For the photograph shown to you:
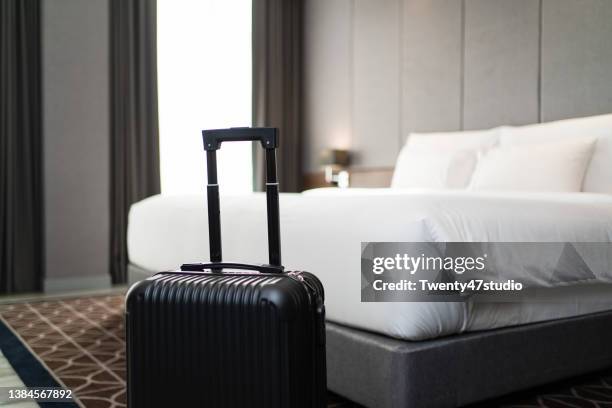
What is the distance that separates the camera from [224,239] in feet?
8.46

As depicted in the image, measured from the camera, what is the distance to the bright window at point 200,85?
5.43 meters

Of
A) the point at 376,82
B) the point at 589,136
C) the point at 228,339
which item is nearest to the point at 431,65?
the point at 376,82

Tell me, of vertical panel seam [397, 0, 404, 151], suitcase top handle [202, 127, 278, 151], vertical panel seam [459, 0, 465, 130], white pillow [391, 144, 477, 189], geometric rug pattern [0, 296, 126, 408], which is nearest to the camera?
suitcase top handle [202, 127, 278, 151]

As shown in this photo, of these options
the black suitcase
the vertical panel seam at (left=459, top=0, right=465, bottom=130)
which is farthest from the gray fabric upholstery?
the vertical panel seam at (left=459, top=0, right=465, bottom=130)

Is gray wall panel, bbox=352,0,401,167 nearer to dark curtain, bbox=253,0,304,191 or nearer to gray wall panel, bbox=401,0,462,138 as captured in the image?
gray wall panel, bbox=401,0,462,138

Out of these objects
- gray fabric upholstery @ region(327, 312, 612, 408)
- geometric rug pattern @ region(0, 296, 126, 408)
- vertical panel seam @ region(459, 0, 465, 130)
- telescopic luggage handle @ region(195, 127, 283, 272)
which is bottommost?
geometric rug pattern @ region(0, 296, 126, 408)

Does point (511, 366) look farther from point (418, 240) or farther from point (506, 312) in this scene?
point (418, 240)

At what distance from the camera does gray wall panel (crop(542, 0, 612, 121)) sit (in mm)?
3529

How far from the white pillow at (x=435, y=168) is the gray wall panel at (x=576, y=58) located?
588 mm

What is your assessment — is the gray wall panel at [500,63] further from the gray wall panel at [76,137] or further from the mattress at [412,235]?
the gray wall panel at [76,137]

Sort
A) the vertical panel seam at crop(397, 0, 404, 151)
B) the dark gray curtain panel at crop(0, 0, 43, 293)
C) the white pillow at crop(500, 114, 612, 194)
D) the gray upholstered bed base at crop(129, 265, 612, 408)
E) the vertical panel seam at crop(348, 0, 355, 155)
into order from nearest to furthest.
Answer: the gray upholstered bed base at crop(129, 265, 612, 408), the white pillow at crop(500, 114, 612, 194), the dark gray curtain panel at crop(0, 0, 43, 293), the vertical panel seam at crop(397, 0, 404, 151), the vertical panel seam at crop(348, 0, 355, 155)

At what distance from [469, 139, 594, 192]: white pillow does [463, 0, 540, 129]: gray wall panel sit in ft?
2.10

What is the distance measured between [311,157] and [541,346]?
169 inches

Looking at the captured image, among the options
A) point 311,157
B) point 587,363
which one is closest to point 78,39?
point 311,157
